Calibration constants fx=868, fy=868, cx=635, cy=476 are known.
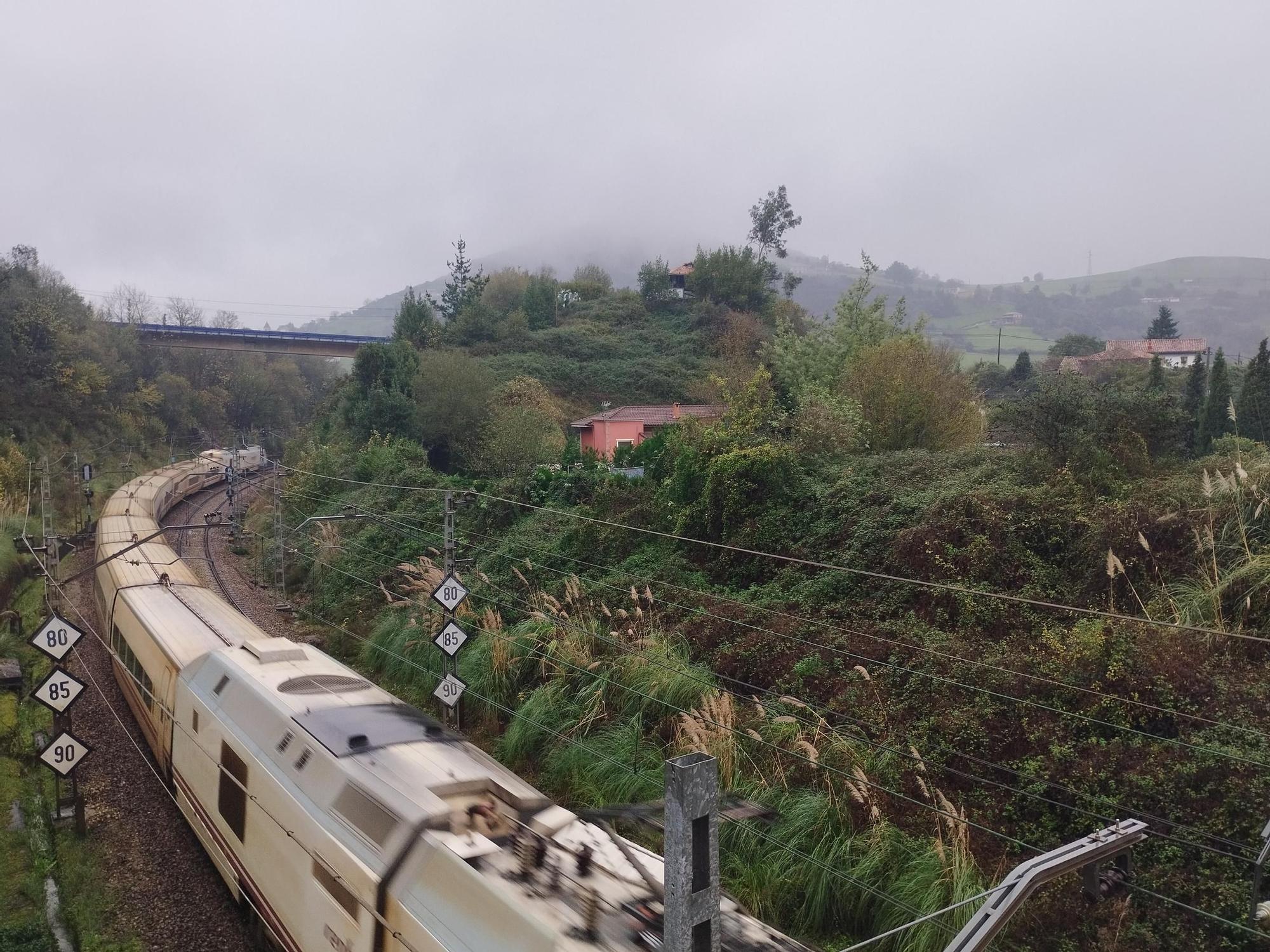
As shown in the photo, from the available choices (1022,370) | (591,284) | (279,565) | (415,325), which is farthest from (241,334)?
(1022,370)

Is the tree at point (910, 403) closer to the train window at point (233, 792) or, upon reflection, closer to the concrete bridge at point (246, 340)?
the train window at point (233, 792)

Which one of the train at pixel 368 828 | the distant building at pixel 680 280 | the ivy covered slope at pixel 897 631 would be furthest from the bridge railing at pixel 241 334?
the train at pixel 368 828

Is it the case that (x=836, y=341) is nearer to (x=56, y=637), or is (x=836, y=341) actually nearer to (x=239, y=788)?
(x=56, y=637)

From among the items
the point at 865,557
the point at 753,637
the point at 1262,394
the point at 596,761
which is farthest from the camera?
the point at 1262,394

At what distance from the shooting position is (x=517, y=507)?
20.6 metres

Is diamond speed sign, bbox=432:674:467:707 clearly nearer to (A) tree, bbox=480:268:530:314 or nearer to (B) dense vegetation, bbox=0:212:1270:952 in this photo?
(B) dense vegetation, bbox=0:212:1270:952

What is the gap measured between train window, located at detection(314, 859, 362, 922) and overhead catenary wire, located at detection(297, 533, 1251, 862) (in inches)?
149

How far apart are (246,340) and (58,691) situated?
49.9m

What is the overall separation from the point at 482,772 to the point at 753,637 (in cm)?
615

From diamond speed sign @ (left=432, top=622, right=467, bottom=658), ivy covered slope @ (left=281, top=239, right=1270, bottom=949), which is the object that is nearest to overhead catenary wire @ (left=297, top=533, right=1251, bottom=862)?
ivy covered slope @ (left=281, top=239, right=1270, bottom=949)

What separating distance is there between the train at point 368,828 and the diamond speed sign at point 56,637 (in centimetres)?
101

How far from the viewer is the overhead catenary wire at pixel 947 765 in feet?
20.5

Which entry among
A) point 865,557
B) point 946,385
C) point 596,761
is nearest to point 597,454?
point 946,385

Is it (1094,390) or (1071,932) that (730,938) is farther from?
(1094,390)
